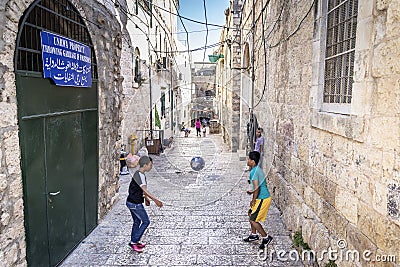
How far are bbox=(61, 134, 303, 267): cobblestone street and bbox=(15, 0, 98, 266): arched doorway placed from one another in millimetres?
388

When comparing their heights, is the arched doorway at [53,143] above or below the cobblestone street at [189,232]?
above

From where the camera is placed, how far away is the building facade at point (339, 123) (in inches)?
82.3

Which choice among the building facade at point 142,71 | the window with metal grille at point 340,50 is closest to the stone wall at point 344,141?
the window with metal grille at point 340,50

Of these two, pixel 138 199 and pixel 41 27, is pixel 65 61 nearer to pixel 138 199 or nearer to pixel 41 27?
pixel 41 27

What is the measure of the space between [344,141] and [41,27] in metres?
3.35

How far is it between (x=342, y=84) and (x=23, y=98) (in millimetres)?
3206

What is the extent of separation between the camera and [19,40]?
9.14 ft

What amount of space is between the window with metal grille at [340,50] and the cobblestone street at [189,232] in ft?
7.12

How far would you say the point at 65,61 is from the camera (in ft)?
11.8

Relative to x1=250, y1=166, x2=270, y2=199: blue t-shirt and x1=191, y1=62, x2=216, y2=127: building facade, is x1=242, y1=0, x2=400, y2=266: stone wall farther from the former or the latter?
x1=191, y1=62, x2=216, y2=127: building facade

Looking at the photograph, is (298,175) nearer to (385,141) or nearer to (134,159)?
(385,141)

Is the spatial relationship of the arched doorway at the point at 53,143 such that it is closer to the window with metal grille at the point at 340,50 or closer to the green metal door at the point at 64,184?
the green metal door at the point at 64,184

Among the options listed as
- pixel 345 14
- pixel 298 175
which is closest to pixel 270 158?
pixel 298 175

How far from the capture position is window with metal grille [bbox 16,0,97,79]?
2911 mm
